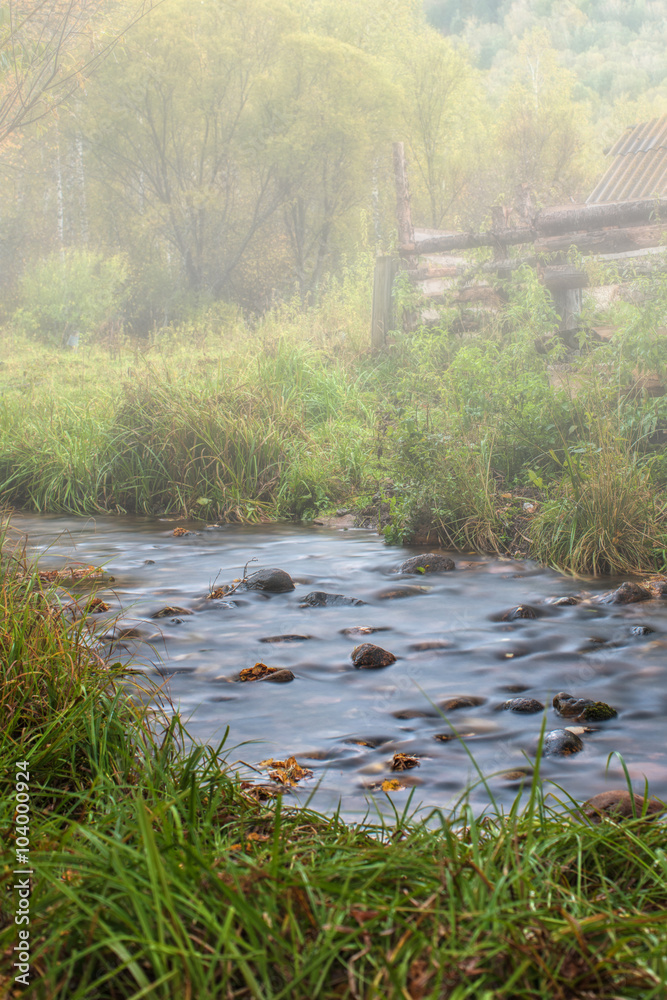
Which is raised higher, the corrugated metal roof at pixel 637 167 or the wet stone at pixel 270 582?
the corrugated metal roof at pixel 637 167

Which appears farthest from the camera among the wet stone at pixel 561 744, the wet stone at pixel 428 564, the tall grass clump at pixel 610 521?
the wet stone at pixel 428 564

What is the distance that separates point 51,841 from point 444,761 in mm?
1692

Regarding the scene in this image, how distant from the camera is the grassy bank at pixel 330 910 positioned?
1495 millimetres

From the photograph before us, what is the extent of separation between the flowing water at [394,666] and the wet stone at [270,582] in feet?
0.46

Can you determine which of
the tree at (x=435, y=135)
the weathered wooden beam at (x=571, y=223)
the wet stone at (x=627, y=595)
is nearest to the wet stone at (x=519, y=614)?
the wet stone at (x=627, y=595)

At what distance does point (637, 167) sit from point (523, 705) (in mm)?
16372

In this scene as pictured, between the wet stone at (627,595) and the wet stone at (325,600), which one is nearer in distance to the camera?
the wet stone at (627,595)

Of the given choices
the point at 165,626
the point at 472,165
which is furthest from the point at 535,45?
the point at 165,626

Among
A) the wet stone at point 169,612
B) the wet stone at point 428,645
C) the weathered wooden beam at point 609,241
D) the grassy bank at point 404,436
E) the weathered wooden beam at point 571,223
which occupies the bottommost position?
the wet stone at point 428,645

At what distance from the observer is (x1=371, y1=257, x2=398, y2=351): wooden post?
1377 cm

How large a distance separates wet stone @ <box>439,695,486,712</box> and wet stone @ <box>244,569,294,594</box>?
2.28 metres

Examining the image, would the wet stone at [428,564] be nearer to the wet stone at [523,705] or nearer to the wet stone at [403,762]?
the wet stone at [523,705]

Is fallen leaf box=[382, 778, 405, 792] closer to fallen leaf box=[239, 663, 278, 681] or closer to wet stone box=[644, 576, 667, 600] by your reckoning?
fallen leaf box=[239, 663, 278, 681]

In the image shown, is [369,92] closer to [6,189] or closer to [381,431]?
[6,189]
